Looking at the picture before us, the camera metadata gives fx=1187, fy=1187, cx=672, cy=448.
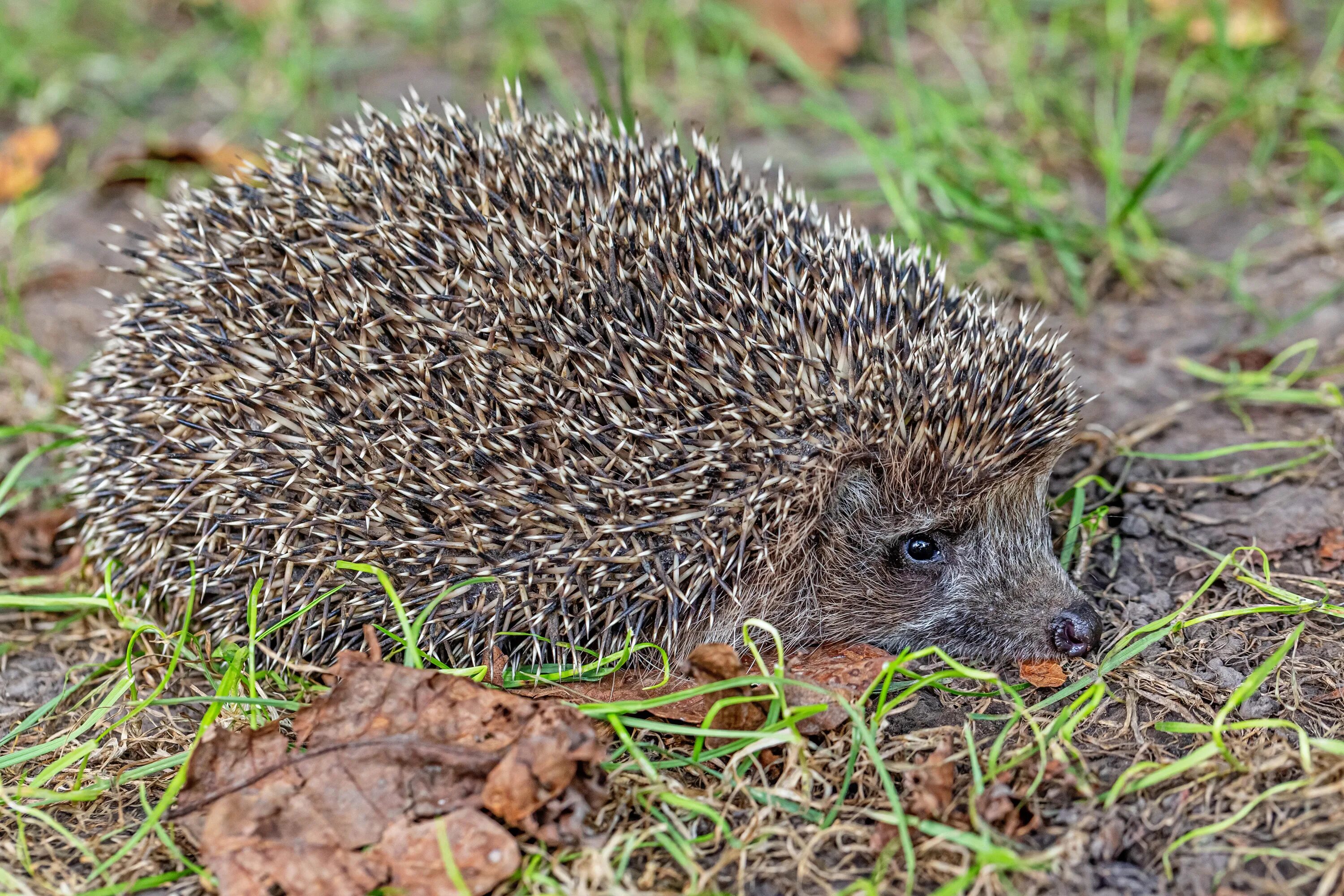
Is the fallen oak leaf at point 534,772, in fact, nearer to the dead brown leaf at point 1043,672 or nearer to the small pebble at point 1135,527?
the dead brown leaf at point 1043,672

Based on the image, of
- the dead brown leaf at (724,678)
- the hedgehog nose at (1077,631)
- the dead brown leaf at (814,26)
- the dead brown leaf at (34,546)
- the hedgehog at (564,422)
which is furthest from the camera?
the dead brown leaf at (814,26)

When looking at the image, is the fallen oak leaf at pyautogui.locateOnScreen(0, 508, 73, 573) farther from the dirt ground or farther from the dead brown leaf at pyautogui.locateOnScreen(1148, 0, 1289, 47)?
the dead brown leaf at pyautogui.locateOnScreen(1148, 0, 1289, 47)

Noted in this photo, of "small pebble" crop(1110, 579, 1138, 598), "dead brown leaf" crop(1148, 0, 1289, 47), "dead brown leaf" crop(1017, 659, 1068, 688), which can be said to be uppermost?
"dead brown leaf" crop(1148, 0, 1289, 47)

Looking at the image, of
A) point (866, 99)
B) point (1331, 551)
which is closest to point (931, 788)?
point (1331, 551)

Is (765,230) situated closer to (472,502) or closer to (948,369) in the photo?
(948,369)

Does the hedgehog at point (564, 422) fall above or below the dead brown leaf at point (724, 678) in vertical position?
above

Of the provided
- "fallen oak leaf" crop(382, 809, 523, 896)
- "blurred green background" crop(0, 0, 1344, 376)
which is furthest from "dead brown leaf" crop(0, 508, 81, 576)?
"fallen oak leaf" crop(382, 809, 523, 896)

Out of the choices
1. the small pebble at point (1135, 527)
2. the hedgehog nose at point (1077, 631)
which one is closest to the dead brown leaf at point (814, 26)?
the small pebble at point (1135, 527)
